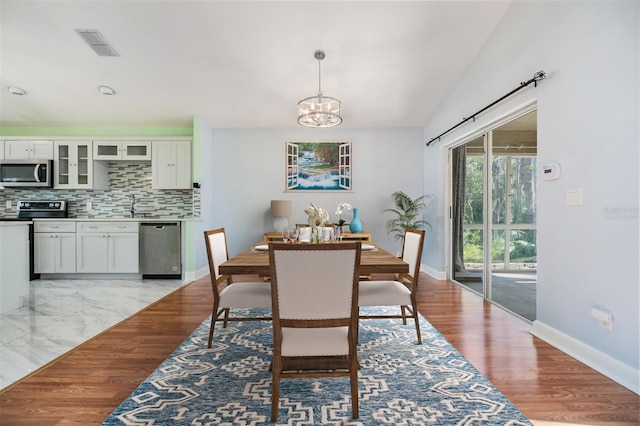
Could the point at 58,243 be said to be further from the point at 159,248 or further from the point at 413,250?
the point at 413,250

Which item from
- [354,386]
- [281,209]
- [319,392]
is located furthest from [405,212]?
[354,386]

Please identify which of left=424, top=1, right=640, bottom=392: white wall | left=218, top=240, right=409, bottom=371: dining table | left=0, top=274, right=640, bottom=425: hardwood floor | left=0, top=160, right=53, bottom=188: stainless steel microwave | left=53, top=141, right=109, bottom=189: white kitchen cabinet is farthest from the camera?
left=53, top=141, right=109, bottom=189: white kitchen cabinet

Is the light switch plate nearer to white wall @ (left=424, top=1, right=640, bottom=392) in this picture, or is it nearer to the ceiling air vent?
white wall @ (left=424, top=1, right=640, bottom=392)

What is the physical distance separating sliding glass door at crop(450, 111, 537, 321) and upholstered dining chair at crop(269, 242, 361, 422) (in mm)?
2413

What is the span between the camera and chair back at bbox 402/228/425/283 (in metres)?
2.50

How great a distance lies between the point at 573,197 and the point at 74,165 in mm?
6444

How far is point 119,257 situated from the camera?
486 cm

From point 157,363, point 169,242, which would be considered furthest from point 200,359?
point 169,242

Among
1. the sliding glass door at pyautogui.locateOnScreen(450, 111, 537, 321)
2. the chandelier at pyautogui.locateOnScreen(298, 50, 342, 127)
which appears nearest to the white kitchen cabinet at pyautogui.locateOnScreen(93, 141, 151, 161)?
the chandelier at pyautogui.locateOnScreen(298, 50, 342, 127)

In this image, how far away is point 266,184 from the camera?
18.4 ft

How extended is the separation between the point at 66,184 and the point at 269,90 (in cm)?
362

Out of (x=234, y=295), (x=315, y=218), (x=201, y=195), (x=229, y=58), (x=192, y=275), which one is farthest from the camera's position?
(x=201, y=195)

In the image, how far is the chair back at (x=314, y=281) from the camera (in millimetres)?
1559

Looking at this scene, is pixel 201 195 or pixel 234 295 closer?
pixel 234 295
